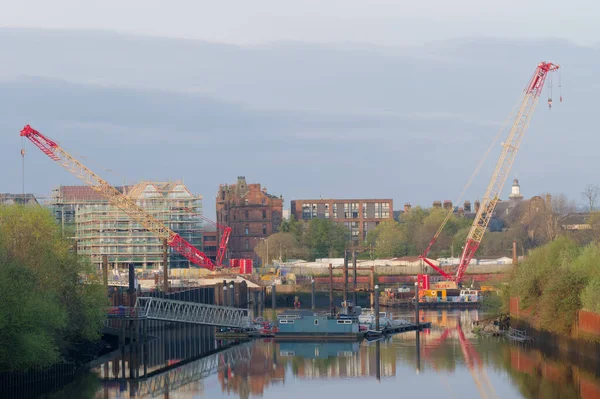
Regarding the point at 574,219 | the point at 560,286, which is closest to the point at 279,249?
the point at 574,219

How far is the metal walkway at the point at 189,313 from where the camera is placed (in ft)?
196

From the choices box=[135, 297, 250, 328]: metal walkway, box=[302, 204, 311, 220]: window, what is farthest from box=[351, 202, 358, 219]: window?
box=[135, 297, 250, 328]: metal walkway

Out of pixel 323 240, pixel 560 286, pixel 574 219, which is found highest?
pixel 574 219

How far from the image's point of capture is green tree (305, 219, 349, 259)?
5669 inches

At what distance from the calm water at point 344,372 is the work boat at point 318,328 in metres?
1.18

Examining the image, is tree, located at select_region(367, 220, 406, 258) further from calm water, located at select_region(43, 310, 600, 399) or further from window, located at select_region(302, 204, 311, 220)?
calm water, located at select_region(43, 310, 600, 399)

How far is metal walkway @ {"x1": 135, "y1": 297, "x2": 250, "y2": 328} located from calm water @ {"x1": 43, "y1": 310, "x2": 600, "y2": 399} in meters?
1.62

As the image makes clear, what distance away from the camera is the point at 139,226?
131125mm

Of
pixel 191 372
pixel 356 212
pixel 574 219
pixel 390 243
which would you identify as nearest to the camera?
pixel 191 372

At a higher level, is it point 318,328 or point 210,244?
point 210,244

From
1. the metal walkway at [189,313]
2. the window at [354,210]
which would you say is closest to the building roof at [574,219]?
the window at [354,210]

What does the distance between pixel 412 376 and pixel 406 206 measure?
418 ft

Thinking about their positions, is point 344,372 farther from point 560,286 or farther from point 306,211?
point 306,211

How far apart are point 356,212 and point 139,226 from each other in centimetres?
4070
